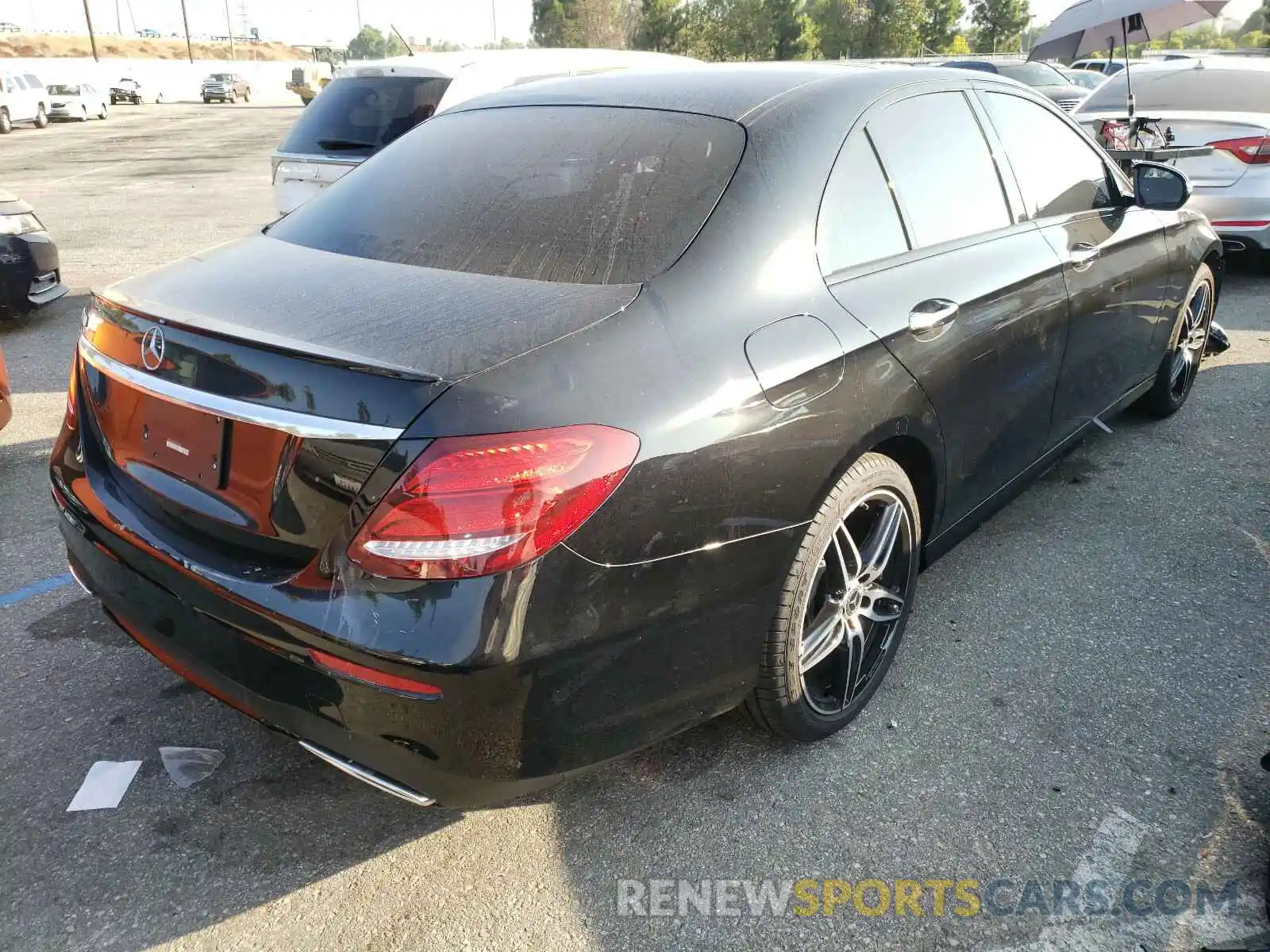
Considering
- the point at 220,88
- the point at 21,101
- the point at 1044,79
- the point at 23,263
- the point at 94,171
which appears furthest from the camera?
the point at 220,88

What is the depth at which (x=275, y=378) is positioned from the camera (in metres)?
1.83

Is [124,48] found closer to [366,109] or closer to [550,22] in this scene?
[550,22]

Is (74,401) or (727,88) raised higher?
(727,88)

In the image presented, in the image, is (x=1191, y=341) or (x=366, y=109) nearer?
(x=1191, y=341)

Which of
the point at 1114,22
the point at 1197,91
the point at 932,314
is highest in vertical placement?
the point at 1114,22

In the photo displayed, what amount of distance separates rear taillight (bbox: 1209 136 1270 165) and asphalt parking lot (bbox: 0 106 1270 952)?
200 inches

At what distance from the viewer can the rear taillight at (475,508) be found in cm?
169

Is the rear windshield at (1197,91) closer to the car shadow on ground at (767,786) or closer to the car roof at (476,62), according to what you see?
the car roof at (476,62)

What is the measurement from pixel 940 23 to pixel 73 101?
47660 millimetres

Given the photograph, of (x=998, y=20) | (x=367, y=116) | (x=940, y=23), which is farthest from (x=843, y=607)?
(x=998, y=20)

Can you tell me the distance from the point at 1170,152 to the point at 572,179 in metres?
4.43

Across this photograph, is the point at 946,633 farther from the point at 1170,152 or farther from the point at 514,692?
the point at 1170,152

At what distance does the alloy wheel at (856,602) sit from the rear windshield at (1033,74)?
17.4m

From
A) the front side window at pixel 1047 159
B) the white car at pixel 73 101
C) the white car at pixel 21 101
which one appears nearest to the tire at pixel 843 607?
the front side window at pixel 1047 159
